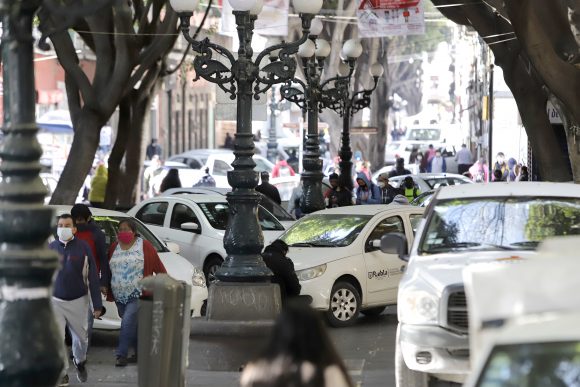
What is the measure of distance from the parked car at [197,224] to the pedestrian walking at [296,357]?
573 inches

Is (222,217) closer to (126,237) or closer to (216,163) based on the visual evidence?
(126,237)

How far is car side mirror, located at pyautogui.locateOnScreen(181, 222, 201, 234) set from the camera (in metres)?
21.2

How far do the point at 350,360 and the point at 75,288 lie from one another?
324cm

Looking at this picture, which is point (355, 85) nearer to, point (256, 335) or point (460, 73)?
point (256, 335)

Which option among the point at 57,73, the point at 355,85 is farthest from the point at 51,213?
the point at 57,73

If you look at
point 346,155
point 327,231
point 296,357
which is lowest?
point 327,231

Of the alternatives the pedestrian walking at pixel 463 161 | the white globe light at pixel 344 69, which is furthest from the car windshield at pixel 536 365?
the pedestrian walking at pixel 463 161

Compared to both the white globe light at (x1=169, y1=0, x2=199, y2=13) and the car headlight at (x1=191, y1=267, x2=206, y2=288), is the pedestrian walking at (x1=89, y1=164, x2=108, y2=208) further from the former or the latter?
the car headlight at (x1=191, y1=267, x2=206, y2=288)

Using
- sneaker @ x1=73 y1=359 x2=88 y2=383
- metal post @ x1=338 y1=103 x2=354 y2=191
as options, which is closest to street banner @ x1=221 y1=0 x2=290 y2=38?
metal post @ x1=338 y1=103 x2=354 y2=191

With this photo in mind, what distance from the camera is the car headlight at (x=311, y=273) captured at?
17.2m

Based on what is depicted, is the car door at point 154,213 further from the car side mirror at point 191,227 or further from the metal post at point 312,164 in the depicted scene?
the metal post at point 312,164

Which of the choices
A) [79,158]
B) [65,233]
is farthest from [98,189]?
[65,233]

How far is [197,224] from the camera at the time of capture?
2152cm

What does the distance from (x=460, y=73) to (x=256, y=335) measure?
81545 millimetres
